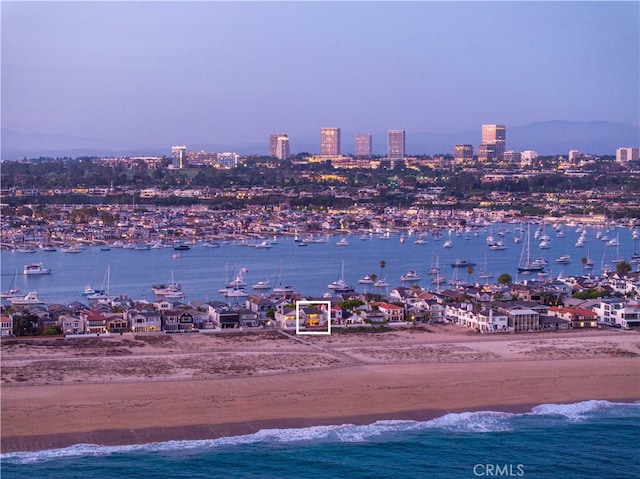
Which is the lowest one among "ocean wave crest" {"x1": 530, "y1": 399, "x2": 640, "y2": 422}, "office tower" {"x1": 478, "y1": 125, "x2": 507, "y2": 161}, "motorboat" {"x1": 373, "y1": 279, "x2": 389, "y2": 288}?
"ocean wave crest" {"x1": 530, "y1": 399, "x2": 640, "y2": 422}

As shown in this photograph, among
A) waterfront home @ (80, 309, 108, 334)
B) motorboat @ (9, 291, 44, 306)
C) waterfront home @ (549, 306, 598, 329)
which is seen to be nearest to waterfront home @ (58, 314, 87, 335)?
waterfront home @ (80, 309, 108, 334)

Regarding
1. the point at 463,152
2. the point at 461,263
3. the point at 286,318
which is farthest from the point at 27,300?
the point at 463,152

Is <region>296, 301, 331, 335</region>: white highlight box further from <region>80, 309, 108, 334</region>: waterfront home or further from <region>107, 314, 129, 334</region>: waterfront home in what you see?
<region>80, 309, 108, 334</region>: waterfront home

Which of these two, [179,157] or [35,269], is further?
[179,157]

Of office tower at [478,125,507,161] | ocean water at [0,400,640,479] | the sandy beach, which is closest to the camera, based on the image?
ocean water at [0,400,640,479]

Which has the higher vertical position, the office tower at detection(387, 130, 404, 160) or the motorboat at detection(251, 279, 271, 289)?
the office tower at detection(387, 130, 404, 160)

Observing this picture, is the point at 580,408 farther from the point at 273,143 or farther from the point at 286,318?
the point at 273,143
